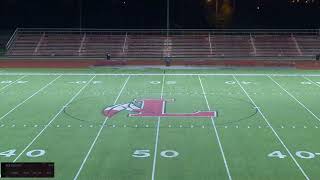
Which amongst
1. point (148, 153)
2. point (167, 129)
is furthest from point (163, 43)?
point (148, 153)

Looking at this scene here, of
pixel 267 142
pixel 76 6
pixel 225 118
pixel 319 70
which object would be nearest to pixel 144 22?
pixel 76 6

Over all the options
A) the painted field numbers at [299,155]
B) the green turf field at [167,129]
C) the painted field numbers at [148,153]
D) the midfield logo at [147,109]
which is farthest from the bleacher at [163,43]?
the painted field numbers at [299,155]

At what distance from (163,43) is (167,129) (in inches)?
718

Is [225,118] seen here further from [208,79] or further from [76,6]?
[76,6]

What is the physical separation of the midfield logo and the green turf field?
0.21 metres

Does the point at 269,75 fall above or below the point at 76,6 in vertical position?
below

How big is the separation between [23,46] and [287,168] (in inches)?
889

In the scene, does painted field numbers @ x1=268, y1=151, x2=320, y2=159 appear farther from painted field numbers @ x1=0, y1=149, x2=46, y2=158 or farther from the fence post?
the fence post

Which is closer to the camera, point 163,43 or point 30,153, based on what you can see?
point 30,153

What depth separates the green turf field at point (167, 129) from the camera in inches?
Result: 358

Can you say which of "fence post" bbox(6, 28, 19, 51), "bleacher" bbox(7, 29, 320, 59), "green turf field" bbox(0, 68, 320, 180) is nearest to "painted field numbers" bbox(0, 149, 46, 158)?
"green turf field" bbox(0, 68, 320, 180)

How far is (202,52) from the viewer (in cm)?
2900

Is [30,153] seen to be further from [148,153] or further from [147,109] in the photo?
[147,109]

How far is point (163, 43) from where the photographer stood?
29812 mm
